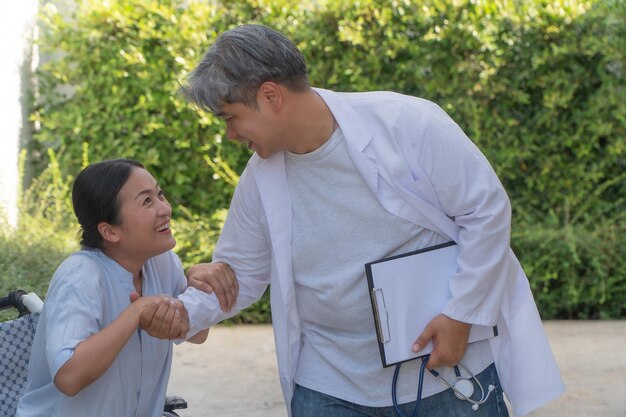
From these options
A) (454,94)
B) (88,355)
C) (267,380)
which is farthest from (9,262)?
(88,355)

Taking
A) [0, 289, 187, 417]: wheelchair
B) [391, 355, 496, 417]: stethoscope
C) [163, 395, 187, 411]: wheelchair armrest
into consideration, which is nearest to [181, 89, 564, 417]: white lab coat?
[391, 355, 496, 417]: stethoscope

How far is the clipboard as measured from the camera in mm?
2711

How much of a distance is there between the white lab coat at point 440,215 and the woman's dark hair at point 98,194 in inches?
13.1

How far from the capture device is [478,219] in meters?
2.69

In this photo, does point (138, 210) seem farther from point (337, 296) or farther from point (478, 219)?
point (478, 219)

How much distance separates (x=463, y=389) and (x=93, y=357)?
940mm

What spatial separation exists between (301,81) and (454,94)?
4.51 meters

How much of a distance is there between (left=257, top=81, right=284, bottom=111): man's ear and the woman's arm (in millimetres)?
638

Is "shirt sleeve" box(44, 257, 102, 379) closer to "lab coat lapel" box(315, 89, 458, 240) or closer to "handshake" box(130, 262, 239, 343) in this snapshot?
"handshake" box(130, 262, 239, 343)

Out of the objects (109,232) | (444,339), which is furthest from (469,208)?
(109,232)

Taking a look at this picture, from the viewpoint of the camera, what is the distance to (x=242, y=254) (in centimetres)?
309

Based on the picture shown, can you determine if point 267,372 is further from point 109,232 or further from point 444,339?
point 444,339

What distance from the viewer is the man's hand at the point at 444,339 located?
2729 mm

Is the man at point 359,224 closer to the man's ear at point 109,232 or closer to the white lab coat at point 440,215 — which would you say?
the white lab coat at point 440,215
